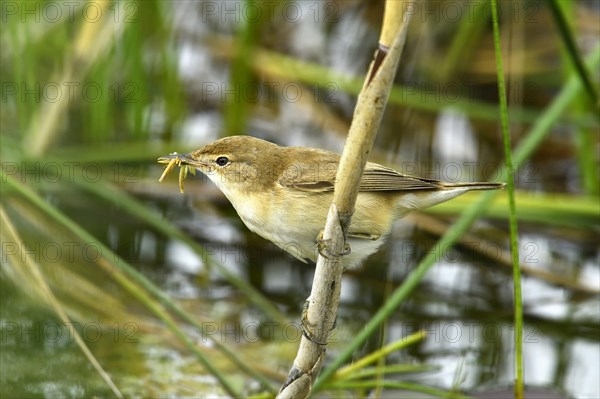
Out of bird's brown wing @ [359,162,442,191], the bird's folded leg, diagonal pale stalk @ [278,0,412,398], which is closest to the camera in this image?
diagonal pale stalk @ [278,0,412,398]

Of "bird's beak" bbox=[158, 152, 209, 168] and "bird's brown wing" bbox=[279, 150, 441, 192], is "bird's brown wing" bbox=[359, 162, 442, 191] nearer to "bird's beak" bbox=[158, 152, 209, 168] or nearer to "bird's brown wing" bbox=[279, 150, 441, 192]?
"bird's brown wing" bbox=[279, 150, 441, 192]

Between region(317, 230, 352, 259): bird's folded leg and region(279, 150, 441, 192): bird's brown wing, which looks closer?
region(317, 230, 352, 259): bird's folded leg

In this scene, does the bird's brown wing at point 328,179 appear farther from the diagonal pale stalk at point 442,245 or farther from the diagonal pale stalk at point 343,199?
Answer: the diagonal pale stalk at point 343,199

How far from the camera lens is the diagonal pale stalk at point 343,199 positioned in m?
2.22

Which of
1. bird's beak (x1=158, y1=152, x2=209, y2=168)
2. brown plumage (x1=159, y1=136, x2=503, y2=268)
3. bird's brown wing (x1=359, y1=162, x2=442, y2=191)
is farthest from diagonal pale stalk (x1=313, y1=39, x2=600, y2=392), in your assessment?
bird's beak (x1=158, y1=152, x2=209, y2=168)

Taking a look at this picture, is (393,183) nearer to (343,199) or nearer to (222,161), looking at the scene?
(222,161)

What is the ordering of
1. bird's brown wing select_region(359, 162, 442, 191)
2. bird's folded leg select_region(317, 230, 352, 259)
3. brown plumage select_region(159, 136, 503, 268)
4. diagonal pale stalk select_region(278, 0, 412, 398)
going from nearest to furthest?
diagonal pale stalk select_region(278, 0, 412, 398) → bird's folded leg select_region(317, 230, 352, 259) → brown plumage select_region(159, 136, 503, 268) → bird's brown wing select_region(359, 162, 442, 191)

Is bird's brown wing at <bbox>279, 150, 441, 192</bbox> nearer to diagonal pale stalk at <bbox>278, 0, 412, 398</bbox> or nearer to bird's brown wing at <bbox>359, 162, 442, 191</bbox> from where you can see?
bird's brown wing at <bbox>359, 162, 442, 191</bbox>

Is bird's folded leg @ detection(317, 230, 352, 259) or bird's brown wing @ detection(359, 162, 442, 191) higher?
bird's brown wing @ detection(359, 162, 442, 191)

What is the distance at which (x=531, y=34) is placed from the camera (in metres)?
7.50

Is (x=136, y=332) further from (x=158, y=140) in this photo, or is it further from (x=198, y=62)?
(x=198, y=62)

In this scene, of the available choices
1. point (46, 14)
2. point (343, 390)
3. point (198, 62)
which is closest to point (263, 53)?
point (198, 62)

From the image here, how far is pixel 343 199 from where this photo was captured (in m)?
2.49

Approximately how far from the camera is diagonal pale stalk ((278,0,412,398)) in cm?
222
